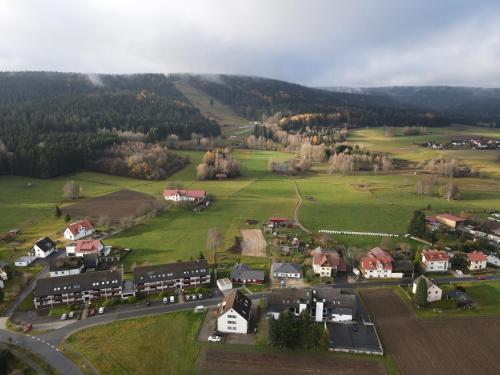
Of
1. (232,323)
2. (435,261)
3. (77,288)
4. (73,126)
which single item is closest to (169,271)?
(77,288)

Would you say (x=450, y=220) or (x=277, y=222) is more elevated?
(x=450, y=220)

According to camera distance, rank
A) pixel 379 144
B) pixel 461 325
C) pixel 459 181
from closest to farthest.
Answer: pixel 461 325 → pixel 459 181 → pixel 379 144

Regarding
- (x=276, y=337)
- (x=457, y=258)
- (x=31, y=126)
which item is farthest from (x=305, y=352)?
(x=31, y=126)

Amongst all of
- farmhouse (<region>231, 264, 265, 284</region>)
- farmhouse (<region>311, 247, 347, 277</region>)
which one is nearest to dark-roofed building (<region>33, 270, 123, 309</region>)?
farmhouse (<region>231, 264, 265, 284</region>)

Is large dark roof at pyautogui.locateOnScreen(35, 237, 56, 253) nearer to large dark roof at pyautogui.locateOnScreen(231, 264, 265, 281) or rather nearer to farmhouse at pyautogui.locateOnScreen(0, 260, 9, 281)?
farmhouse at pyautogui.locateOnScreen(0, 260, 9, 281)

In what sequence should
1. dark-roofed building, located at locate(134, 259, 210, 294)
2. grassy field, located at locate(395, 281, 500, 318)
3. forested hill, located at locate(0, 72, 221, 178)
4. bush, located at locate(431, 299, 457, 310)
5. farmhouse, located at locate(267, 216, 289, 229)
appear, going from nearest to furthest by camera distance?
grassy field, located at locate(395, 281, 500, 318) < bush, located at locate(431, 299, 457, 310) < dark-roofed building, located at locate(134, 259, 210, 294) < farmhouse, located at locate(267, 216, 289, 229) < forested hill, located at locate(0, 72, 221, 178)

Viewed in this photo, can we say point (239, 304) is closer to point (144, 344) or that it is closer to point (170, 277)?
point (144, 344)

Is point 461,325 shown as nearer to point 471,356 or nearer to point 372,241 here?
point 471,356
